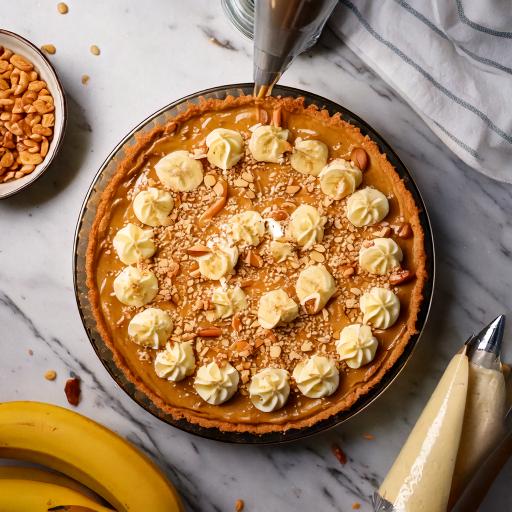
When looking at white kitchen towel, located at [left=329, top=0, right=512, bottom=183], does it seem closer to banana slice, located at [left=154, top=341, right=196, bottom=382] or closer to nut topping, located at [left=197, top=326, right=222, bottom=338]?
nut topping, located at [left=197, top=326, right=222, bottom=338]

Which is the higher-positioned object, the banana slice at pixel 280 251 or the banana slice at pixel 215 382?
the banana slice at pixel 280 251

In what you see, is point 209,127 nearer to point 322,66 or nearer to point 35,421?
point 322,66

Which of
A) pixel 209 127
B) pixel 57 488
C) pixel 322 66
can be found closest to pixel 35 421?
pixel 57 488

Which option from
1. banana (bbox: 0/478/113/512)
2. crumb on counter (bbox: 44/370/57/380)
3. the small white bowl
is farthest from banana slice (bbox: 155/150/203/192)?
banana (bbox: 0/478/113/512)

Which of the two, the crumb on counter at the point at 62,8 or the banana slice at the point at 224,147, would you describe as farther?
the crumb on counter at the point at 62,8

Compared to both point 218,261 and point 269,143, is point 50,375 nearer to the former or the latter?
point 218,261

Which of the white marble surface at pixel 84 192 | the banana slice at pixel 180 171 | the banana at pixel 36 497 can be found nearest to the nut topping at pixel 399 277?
the white marble surface at pixel 84 192

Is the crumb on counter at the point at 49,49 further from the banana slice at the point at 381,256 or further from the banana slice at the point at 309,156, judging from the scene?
the banana slice at the point at 381,256
